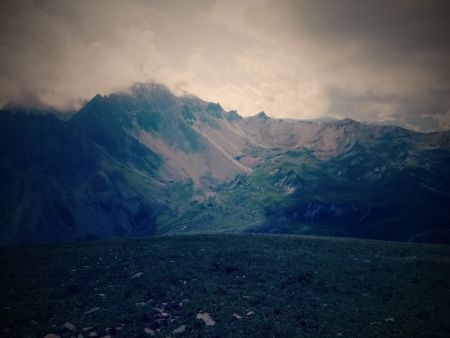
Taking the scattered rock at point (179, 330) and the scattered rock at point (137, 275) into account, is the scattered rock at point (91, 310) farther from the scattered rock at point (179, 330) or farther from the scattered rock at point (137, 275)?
the scattered rock at point (137, 275)

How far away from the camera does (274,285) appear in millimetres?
44594

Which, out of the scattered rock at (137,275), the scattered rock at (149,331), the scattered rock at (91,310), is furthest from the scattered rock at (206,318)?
the scattered rock at (137,275)

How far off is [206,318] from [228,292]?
7.45 metres

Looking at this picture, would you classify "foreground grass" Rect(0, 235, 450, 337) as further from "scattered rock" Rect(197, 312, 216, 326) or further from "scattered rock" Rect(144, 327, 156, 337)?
"scattered rock" Rect(197, 312, 216, 326)

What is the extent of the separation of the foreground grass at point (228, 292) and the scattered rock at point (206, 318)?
0.53 meters

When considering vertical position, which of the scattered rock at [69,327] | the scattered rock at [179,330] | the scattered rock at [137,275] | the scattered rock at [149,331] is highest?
the scattered rock at [137,275]

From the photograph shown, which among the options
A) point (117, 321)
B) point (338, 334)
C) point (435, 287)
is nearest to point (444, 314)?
point (435, 287)

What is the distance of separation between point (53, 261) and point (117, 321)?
1140 inches

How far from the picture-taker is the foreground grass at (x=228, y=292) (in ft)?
108

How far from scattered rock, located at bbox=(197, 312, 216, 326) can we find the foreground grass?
0.53 metres

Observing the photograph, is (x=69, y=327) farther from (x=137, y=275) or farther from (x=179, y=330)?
(x=137, y=275)

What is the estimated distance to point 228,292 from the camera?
41.4 m

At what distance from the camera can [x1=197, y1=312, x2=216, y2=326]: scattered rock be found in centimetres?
3338

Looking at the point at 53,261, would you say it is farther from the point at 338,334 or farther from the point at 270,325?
the point at 338,334
